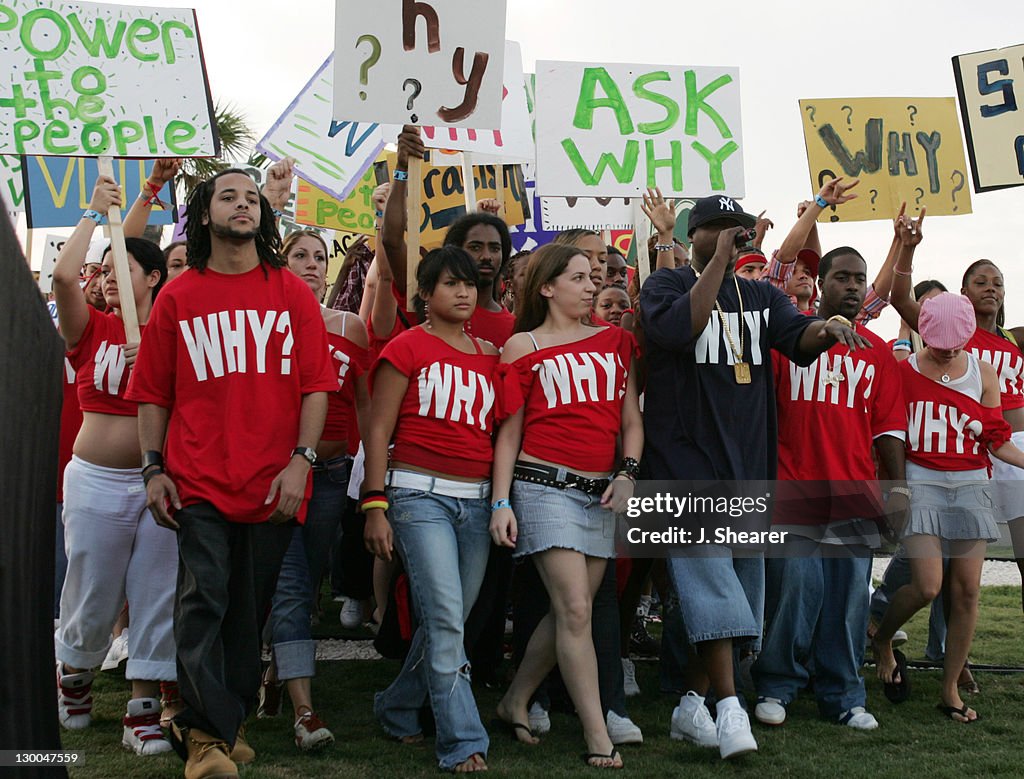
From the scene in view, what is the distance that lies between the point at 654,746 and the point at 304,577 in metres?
1.61

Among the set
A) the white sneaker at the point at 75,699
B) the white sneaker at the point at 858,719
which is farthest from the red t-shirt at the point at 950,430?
the white sneaker at the point at 75,699

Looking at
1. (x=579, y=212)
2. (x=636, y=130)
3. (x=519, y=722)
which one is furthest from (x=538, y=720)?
(x=579, y=212)

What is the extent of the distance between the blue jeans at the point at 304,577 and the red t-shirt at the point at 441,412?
0.52 m

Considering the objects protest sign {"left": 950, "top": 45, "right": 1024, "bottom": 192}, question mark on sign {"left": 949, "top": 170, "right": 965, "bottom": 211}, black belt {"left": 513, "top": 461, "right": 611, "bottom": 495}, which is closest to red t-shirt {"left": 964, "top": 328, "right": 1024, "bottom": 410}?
question mark on sign {"left": 949, "top": 170, "right": 965, "bottom": 211}

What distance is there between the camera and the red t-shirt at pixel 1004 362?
647 centimetres

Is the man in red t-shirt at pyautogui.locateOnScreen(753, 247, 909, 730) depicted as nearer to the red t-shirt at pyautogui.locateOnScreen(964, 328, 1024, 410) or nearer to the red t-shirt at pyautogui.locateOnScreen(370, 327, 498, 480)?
the red t-shirt at pyautogui.locateOnScreen(964, 328, 1024, 410)

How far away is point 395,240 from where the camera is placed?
18.1ft

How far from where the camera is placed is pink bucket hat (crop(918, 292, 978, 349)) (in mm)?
5680

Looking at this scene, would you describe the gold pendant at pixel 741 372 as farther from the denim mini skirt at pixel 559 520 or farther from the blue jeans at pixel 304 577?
the blue jeans at pixel 304 577

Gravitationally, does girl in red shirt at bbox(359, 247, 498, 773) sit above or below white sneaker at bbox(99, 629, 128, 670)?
above

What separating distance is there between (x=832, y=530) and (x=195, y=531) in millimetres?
2903

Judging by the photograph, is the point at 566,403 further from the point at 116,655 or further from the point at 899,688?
the point at 116,655

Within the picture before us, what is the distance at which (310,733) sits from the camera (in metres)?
4.59

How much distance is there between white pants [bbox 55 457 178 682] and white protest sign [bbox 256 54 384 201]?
125 inches
